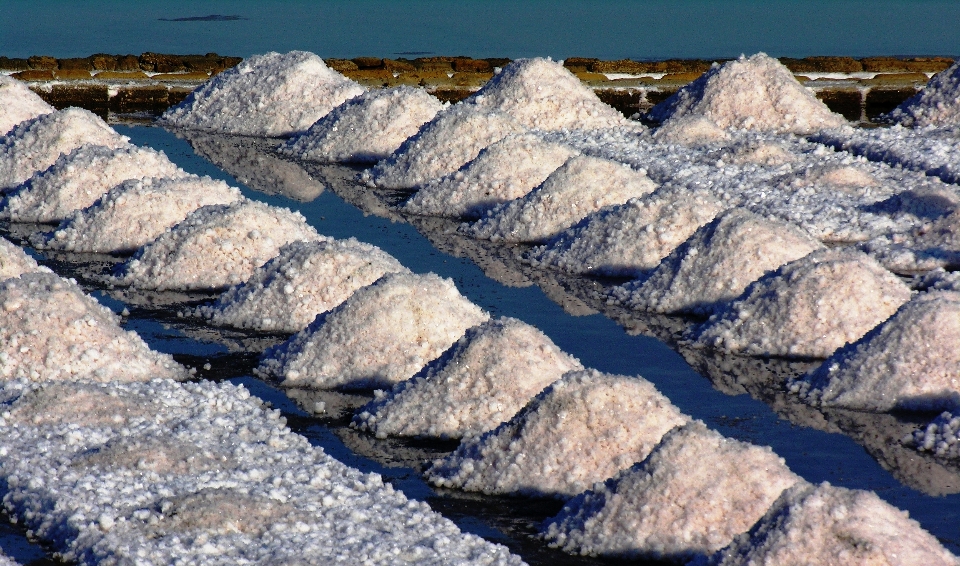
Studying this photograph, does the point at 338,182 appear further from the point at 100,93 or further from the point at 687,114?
the point at 100,93

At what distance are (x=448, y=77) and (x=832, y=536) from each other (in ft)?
33.5

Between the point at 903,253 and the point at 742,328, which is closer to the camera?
the point at 742,328

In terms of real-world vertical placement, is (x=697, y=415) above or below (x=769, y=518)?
below

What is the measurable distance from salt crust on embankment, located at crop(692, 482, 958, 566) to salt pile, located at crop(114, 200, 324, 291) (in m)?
3.59

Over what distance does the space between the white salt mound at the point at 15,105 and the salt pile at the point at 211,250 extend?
382 centimetres

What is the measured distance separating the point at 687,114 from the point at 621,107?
2.07 m

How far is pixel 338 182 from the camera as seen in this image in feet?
29.3

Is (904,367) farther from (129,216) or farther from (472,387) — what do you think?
(129,216)

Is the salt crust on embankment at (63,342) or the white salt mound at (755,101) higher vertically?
the white salt mound at (755,101)

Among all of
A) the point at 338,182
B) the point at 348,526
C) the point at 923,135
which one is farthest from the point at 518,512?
the point at 923,135

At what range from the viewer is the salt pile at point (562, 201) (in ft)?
23.7

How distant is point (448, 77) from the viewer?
12992mm

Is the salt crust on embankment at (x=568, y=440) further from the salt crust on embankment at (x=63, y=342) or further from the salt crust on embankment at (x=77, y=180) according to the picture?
the salt crust on embankment at (x=77, y=180)

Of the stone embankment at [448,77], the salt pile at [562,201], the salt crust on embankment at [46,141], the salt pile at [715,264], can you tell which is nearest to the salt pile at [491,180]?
the salt pile at [562,201]
